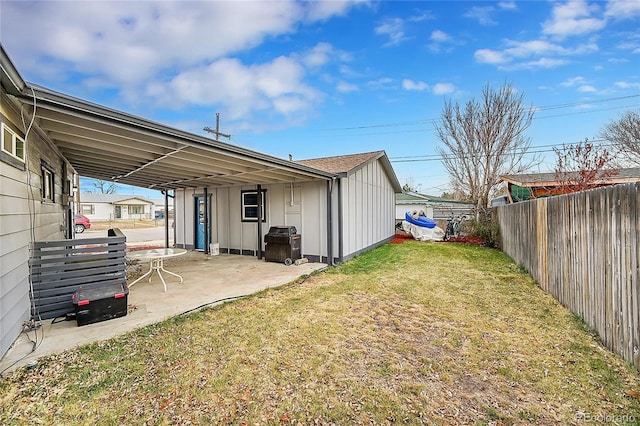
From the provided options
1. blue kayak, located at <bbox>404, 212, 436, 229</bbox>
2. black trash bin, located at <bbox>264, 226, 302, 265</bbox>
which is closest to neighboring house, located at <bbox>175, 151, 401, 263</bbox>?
black trash bin, located at <bbox>264, 226, 302, 265</bbox>

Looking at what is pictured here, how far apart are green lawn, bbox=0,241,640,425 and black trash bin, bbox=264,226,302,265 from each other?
3.03 metres

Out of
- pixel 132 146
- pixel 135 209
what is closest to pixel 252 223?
pixel 132 146

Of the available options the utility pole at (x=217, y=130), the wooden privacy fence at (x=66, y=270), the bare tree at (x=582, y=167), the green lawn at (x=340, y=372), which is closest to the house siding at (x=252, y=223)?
the green lawn at (x=340, y=372)

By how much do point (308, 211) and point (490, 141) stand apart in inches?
443

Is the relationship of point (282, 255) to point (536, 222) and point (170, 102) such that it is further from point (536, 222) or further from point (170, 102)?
point (170, 102)

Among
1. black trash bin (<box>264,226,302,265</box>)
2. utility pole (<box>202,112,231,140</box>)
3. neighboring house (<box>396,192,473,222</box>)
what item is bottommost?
black trash bin (<box>264,226,302,265</box>)

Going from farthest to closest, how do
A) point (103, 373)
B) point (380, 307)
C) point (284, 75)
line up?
point (284, 75), point (380, 307), point (103, 373)

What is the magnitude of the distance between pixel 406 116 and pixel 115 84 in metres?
16.4

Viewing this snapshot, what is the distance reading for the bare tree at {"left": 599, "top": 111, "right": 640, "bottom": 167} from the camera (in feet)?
51.2

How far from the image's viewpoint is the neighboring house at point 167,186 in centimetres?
275

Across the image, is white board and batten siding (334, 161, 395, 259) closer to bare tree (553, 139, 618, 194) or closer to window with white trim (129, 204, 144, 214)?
bare tree (553, 139, 618, 194)

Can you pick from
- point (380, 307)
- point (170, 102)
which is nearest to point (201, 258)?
point (380, 307)

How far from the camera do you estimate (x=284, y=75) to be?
12.8 metres

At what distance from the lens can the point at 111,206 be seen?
115ft
